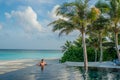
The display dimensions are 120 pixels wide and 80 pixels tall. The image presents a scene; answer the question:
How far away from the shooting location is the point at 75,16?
22.7m

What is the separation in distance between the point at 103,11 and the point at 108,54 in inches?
282

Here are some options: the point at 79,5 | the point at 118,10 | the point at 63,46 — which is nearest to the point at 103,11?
the point at 118,10

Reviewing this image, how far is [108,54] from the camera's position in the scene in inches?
1270

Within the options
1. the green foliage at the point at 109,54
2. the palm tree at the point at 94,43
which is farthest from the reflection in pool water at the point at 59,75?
the green foliage at the point at 109,54

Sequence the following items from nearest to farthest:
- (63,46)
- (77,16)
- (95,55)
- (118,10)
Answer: (77,16), (118,10), (95,55), (63,46)

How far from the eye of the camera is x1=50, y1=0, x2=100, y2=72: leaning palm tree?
2283 centimetres

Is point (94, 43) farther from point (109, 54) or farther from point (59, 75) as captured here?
point (59, 75)

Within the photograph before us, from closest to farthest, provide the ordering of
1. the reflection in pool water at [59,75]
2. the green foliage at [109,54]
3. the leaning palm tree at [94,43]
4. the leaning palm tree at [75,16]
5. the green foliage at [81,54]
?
1. the reflection in pool water at [59,75]
2. the leaning palm tree at [75,16]
3. the leaning palm tree at [94,43]
4. the green foliage at [81,54]
5. the green foliage at [109,54]

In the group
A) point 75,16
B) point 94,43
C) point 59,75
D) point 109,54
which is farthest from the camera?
point 109,54

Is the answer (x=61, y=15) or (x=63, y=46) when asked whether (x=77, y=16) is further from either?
(x=63, y=46)

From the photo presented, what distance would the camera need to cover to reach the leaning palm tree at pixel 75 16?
22.8m

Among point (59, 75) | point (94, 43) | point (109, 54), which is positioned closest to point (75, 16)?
point (59, 75)

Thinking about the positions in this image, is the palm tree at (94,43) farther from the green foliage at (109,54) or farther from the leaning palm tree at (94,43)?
the green foliage at (109,54)

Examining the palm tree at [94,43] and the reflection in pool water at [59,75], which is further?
the palm tree at [94,43]
